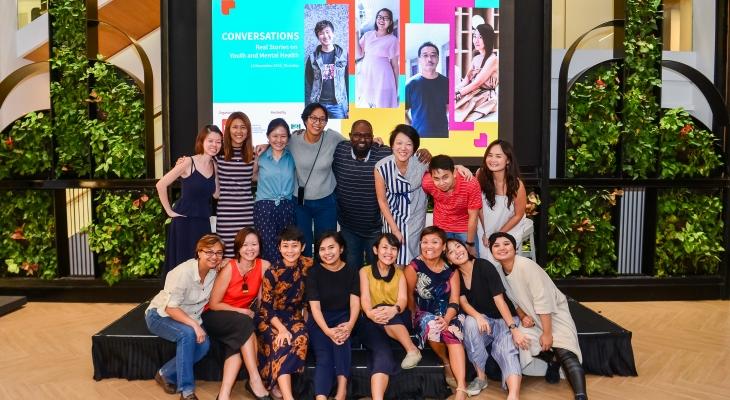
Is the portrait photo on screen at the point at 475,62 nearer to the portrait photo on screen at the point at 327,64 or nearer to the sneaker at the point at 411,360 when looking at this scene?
the portrait photo on screen at the point at 327,64

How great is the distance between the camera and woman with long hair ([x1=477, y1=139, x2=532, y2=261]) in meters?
4.31

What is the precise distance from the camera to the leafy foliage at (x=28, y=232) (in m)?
6.13

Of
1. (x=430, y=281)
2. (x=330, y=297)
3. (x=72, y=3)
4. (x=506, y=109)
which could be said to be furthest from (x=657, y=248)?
(x=72, y=3)

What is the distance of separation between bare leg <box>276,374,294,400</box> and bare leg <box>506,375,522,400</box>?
1259mm

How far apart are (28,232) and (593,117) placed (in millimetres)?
5507

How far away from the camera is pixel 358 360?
3896 mm

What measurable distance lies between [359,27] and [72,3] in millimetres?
2688

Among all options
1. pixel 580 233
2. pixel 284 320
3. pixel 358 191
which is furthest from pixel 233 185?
pixel 580 233

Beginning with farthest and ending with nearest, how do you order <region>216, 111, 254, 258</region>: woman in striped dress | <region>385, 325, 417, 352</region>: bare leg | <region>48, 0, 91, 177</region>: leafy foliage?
<region>48, 0, 91, 177</region>: leafy foliage, <region>216, 111, 254, 258</region>: woman in striped dress, <region>385, 325, 417, 352</region>: bare leg

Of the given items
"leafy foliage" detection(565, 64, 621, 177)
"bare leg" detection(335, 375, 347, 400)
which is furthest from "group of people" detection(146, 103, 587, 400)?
"leafy foliage" detection(565, 64, 621, 177)

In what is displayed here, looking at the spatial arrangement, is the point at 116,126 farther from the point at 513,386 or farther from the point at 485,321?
the point at 513,386

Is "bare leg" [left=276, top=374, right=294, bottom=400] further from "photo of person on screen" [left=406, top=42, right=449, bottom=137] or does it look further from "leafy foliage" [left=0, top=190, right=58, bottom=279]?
"leafy foliage" [left=0, top=190, right=58, bottom=279]

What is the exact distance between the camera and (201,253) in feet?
12.5

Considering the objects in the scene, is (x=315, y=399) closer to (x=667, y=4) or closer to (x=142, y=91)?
(x=142, y=91)
